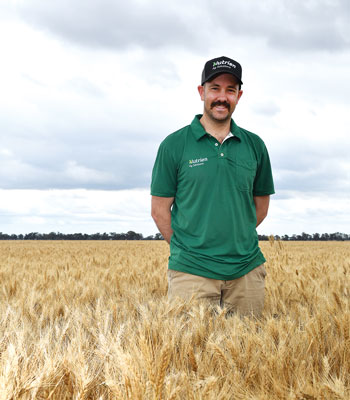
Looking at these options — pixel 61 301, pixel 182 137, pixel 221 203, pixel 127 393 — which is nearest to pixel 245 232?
pixel 221 203

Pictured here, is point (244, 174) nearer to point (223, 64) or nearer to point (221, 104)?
point (221, 104)

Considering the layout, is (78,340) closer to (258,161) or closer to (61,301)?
(61,301)

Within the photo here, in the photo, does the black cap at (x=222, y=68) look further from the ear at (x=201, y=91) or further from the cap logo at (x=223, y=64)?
the ear at (x=201, y=91)

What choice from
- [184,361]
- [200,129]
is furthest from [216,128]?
[184,361]

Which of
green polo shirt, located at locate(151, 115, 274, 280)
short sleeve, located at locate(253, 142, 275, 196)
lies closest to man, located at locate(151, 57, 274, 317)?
green polo shirt, located at locate(151, 115, 274, 280)

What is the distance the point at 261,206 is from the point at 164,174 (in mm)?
975

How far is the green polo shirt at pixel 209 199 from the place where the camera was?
3.13 meters

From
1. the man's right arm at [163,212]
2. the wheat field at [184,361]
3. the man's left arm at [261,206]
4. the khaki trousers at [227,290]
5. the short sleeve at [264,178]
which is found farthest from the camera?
the man's left arm at [261,206]

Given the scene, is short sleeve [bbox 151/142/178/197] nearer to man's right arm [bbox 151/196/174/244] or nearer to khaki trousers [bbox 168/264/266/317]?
man's right arm [bbox 151/196/174/244]

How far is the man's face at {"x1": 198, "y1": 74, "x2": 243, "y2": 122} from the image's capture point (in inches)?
128

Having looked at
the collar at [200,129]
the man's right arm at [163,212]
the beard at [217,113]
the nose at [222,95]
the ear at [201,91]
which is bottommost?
the man's right arm at [163,212]

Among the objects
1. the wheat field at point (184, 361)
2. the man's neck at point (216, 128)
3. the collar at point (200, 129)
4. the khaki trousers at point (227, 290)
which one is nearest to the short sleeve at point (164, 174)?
the collar at point (200, 129)

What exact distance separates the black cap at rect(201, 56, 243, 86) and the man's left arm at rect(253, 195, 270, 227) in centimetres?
102

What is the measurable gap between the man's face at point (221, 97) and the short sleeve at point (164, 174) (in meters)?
0.45
